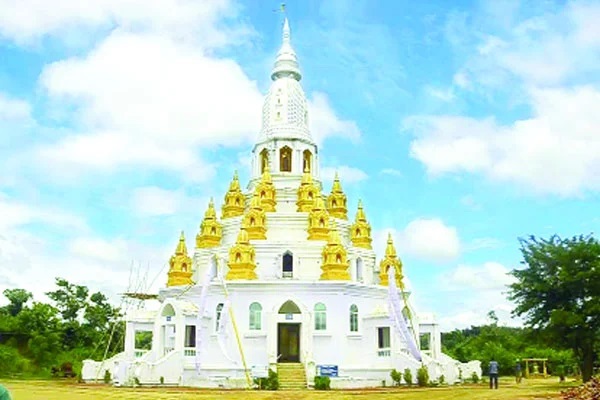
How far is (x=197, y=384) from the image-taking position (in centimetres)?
3416

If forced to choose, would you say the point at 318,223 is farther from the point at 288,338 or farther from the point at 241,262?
the point at 288,338

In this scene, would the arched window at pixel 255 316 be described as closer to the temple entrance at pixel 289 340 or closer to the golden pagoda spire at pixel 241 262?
the temple entrance at pixel 289 340

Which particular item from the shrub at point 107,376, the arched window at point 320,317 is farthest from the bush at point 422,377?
the shrub at point 107,376

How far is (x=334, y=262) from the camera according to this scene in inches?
1490

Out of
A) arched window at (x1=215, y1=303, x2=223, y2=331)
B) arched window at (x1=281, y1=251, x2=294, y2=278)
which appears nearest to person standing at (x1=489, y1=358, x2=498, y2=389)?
arched window at (x1=281, y1=251, x2=294, y2=278)

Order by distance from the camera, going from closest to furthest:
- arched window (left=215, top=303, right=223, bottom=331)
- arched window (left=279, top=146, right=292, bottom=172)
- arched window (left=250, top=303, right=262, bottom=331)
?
arched window (left=250, top=303, right=262, bottom=331) < arched window (left=215, top=303, right=223, bottom=331) < arched window (left=279, top=146, right=292, bottom=172)

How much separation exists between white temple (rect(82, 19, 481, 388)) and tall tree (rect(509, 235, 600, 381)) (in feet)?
21.4

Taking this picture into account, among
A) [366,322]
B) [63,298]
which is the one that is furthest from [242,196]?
[63,298]

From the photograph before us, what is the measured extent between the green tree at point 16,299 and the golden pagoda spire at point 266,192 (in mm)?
29446

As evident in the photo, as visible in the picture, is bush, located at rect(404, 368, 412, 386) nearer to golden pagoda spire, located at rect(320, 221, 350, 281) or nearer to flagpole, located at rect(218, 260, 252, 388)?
golden pagoda spire, located at rect(320, 221, 350, 281)

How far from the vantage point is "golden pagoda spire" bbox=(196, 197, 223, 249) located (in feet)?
138

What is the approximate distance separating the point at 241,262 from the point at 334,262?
525 cm

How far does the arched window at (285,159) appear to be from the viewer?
44.5 m

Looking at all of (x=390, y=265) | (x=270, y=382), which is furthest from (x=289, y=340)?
(x=390, y=265)
